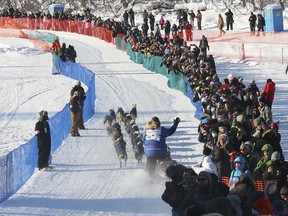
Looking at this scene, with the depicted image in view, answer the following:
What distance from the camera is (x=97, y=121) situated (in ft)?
71.3

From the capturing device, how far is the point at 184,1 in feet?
200

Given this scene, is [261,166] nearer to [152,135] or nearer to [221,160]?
[221,160]

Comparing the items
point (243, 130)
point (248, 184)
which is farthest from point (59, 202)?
point (248, 184)

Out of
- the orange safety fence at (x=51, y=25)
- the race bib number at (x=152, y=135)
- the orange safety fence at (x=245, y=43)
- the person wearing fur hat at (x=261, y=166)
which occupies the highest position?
the orange safety fence at (x=51, y=25)

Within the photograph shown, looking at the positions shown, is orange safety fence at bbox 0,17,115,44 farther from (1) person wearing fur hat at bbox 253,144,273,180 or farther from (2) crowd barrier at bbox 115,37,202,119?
(1) person wearing fur hat at bbox 253,144,273,180

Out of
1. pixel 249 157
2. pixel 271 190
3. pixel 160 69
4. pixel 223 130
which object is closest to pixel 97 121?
pixel 223 130

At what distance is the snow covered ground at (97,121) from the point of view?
13.2 metres

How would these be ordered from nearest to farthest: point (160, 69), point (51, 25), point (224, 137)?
point (224, 137), point (160, 69), point (51, 25)

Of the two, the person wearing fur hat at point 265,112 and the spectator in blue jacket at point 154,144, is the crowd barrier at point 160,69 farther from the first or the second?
the spectator in blue jacket at point 154,144

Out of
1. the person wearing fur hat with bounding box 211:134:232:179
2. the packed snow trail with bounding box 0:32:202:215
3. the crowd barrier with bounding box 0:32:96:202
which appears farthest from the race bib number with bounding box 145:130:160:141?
the crowd barrier with bounding box 0:32:96:202

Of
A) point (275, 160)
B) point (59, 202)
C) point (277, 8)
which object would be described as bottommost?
point (59, 202)

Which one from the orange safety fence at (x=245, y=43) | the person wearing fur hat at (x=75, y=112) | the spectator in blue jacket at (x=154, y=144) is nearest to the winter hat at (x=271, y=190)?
the spectator in blue jacket at (x=154, y=144)

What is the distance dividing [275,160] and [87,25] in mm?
36359

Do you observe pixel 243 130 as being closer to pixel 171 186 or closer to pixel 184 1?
pixel 171 186
